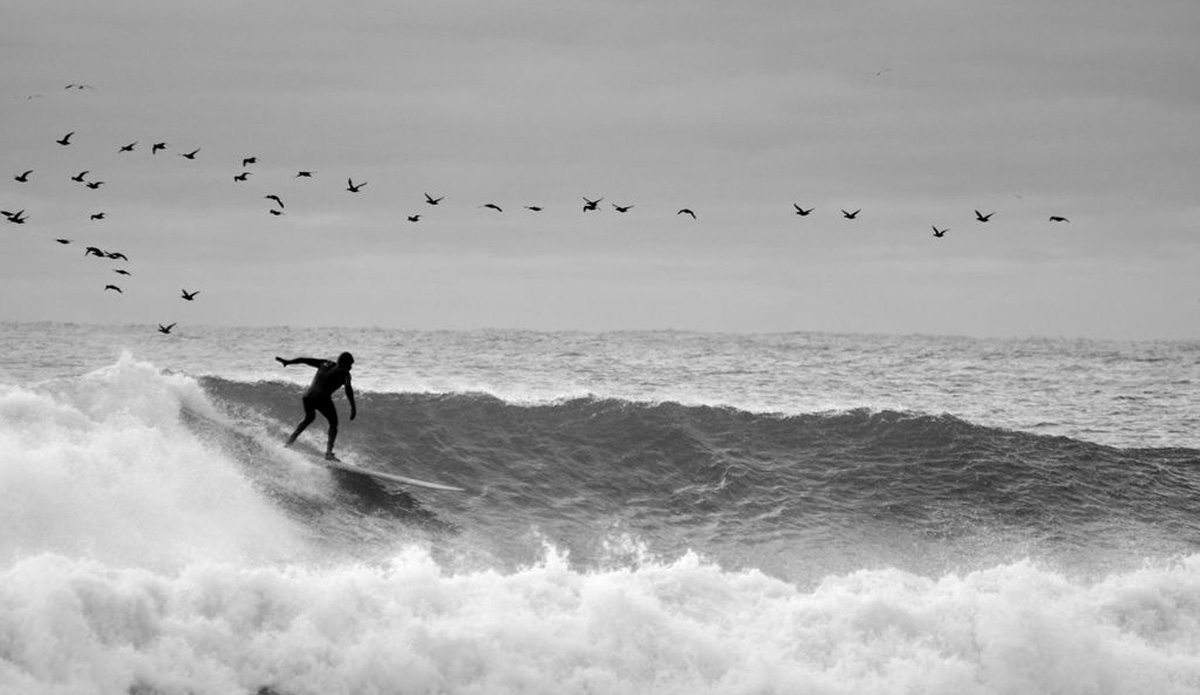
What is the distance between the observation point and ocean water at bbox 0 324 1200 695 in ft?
34.4

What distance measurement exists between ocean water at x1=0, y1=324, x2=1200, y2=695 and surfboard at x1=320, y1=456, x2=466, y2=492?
13cm

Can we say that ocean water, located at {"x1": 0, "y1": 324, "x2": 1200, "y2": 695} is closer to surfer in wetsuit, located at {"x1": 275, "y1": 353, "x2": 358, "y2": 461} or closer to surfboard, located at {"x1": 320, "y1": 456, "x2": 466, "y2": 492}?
surfboard, located at {"x1": 320, "y1": 456, "x2": 466, "y2": 492}

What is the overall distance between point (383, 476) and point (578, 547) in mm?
2767

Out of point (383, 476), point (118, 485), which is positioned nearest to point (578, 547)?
point (383, 476)

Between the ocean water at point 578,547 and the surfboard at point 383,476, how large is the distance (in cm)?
13

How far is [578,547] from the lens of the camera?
51.1ft

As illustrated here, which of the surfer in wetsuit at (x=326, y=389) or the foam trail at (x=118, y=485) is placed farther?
the surfer in wetsuit at (x=326, y=389)

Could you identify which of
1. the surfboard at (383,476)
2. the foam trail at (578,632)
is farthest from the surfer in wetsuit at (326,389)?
the foam trail at (578,632)

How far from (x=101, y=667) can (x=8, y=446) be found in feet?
12.4

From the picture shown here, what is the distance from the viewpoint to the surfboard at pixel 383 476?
53.3 feet

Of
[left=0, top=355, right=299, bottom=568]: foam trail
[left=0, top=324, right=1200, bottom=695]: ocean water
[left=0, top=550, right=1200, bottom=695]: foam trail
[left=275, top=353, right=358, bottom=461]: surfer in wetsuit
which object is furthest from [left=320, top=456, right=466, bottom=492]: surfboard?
[left=0, top=550, right=1200, bottom=695]: foam trail

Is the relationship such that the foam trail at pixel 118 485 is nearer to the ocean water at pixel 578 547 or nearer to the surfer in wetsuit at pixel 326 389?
the ocean water at pixel 578 547

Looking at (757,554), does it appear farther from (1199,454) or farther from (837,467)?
(1199,454)

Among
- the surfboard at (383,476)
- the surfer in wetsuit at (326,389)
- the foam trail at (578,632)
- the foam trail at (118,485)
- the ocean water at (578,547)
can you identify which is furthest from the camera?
the surfboard at (383,476)
